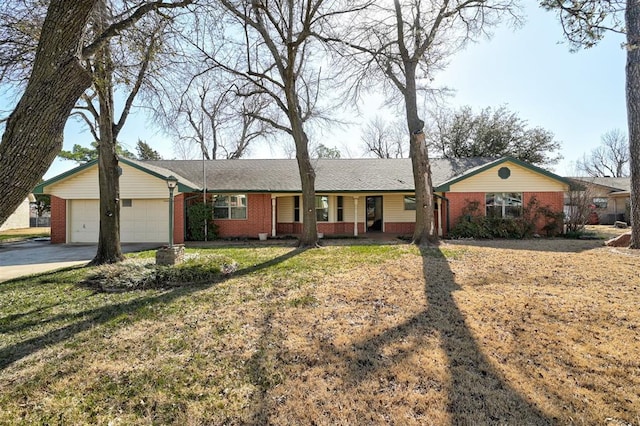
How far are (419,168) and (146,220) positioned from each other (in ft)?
40.5

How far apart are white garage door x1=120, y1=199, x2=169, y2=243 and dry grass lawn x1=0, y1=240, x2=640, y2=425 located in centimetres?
750

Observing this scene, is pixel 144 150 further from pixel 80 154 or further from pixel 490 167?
pixel 490 167

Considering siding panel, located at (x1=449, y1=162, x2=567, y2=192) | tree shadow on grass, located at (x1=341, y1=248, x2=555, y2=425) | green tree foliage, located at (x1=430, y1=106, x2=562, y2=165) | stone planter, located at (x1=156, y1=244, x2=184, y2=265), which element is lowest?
tree shadow on grass, located at (x1=341, y1=248, x2=555, y2=425)

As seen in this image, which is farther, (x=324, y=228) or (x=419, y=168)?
(x=324, y=228)

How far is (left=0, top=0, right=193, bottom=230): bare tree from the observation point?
2463 millimetres

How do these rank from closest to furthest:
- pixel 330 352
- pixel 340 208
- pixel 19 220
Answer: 1. pixel 330 352
2. pixel 340 208
3. pixel 19 220

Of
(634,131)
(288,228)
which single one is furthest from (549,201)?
(288,228)

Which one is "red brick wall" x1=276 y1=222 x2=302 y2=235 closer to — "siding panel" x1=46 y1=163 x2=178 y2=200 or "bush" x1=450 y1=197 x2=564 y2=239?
"siding panel" x1=46 y1=163 x2=178 y2=200

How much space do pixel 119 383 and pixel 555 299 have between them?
623 centimetres

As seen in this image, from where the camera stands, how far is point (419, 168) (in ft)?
36.2

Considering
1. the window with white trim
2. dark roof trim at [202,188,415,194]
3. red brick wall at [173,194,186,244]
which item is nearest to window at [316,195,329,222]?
the window with white trim

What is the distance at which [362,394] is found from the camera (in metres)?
2.66

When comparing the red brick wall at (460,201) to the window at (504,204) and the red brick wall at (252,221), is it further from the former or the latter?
the red brick wall at (252,221)

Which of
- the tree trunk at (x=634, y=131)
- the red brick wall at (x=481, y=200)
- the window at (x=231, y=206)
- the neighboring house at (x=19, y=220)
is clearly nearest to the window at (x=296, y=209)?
the window at (x=231, y=206)
